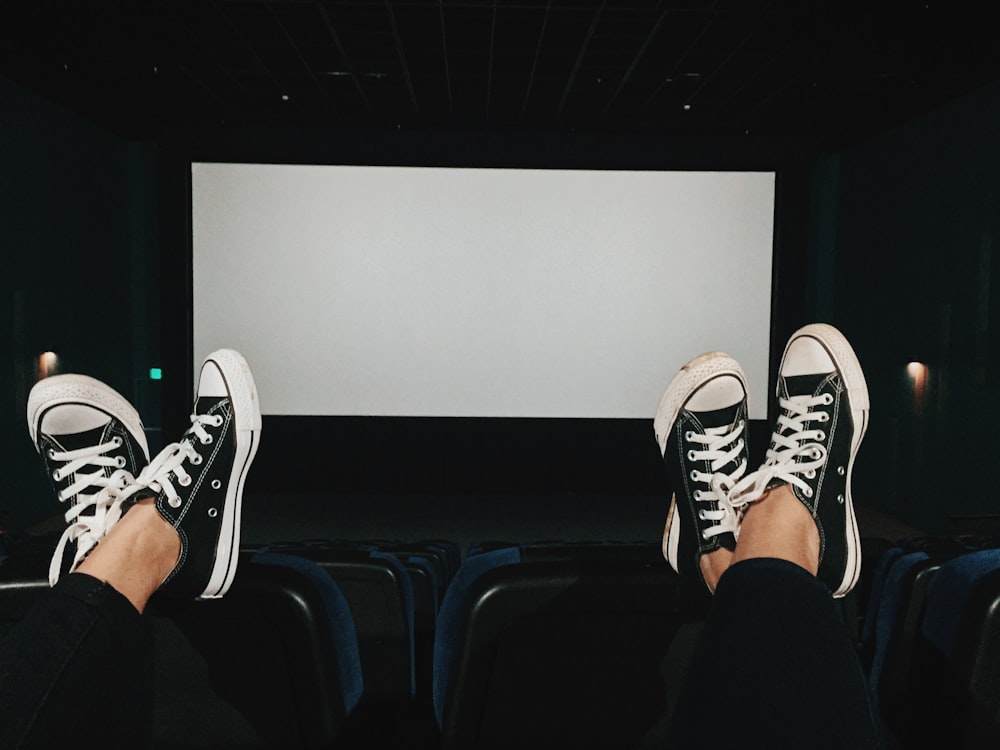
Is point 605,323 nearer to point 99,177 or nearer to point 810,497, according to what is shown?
point 99,177

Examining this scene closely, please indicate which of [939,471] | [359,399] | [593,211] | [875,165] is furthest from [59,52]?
[939,471]

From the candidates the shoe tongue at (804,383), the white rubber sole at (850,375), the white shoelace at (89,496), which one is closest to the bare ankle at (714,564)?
the white rubber sole at (850,375)

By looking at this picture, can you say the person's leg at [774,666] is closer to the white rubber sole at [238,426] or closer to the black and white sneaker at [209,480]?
the black and white sneaker at [209,480]

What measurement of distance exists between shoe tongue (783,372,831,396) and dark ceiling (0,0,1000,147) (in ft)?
10.1

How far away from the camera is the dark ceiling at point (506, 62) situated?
13.4 feet

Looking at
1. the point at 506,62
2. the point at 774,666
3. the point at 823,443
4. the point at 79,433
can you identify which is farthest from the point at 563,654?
the point at 506,62

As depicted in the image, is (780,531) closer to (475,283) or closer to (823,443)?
(823,443)

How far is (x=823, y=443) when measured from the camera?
151 centimetres

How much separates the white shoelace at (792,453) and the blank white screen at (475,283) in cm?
468

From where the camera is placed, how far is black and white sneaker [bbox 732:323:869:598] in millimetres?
1328

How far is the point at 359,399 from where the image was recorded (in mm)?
6363

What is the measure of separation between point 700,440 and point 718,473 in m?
0.08

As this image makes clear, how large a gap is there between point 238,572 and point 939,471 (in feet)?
18.3

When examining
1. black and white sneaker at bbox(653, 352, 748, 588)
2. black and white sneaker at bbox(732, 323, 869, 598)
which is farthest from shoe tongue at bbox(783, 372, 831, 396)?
black and white sneaker at bbox(653, 352, 748, 588)
